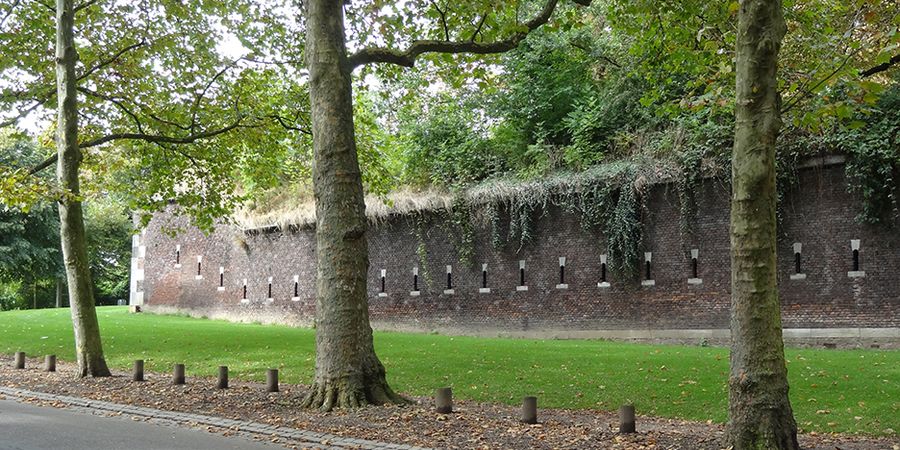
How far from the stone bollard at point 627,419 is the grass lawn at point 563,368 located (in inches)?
87.4

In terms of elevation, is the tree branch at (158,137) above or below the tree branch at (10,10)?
below

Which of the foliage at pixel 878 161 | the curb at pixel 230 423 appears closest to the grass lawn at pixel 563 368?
the foliage at pixel 878 161

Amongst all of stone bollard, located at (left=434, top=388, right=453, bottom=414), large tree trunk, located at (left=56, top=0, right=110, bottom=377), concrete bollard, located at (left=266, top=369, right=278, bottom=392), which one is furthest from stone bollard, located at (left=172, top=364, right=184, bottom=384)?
stone bollard, located at (left=434, top=388, right=453, bottom=414)

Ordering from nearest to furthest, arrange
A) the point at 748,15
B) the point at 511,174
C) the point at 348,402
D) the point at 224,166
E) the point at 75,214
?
the point at 748,15 < the point at 348,402 < the point at 75,214 < the point at 224,166 < the point at 511,174

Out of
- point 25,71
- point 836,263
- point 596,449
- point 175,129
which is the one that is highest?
point 25,71

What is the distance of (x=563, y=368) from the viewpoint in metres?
15.0

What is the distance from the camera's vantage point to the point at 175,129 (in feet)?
63.8

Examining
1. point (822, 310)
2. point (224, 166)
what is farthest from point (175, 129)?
point (822, 310)

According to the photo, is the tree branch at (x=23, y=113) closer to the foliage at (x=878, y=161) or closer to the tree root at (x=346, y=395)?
the tree root at (x=346, y=395)

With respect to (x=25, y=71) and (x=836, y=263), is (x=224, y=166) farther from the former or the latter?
(x=836, y=263)

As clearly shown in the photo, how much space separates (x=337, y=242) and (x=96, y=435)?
3.88 m

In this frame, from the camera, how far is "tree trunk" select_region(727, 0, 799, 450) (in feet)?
24.0

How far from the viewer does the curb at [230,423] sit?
8297mm

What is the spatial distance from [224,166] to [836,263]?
16.0m
